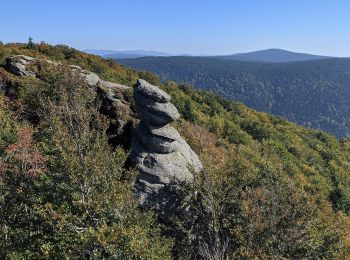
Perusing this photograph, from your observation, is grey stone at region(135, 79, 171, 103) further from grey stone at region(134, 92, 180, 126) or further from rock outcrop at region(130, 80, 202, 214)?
grey stone at region(134, 92, 180, 126)

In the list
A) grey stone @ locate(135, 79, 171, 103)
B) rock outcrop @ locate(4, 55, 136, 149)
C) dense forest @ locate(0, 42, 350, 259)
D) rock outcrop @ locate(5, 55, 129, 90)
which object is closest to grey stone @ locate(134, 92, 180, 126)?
grey stone @ locate(135, 79, 171, 103)

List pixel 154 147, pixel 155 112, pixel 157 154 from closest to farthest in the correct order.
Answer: pixel 157 154 < pixel 154 147 < pixel 155 112

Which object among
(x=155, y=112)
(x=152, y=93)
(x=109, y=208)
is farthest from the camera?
(x=152, y=93)

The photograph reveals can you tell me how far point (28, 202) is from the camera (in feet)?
72.7

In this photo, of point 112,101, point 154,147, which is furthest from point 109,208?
point 112,101

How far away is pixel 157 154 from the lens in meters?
Answer: 31.7

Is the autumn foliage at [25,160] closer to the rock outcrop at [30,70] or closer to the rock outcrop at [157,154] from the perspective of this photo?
the rock outcrop at [157,154]

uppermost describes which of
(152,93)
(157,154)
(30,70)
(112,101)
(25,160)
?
(152,93)

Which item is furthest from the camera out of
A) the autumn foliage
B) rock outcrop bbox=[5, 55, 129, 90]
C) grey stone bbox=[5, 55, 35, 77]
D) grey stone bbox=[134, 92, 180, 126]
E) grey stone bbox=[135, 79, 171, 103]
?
grey stone bbox=[5, 55, 35, 77]

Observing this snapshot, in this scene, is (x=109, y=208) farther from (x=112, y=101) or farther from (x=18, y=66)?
(x=18, y=66)

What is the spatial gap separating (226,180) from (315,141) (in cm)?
6213

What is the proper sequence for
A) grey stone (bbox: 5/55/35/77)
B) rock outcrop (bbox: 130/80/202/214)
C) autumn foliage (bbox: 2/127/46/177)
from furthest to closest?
grey stone (bbox: 5/55/35/77) → rock outcrop (bbox: 130/80/202/214) → autumn foliage (bbox: 2/127/46/177)

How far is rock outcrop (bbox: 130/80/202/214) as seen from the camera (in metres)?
29.5

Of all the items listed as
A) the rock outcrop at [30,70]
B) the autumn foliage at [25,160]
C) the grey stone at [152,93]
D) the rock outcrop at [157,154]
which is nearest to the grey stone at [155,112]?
the rock outcrop at [157,154]
